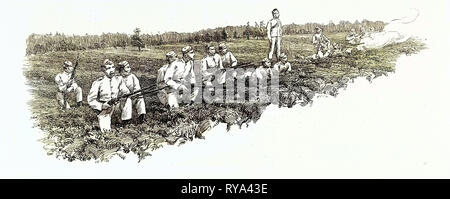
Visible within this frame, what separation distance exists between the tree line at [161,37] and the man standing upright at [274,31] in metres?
0.05

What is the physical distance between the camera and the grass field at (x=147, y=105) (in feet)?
23.3

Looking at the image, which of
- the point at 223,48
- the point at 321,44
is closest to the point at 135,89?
the point at 223,48

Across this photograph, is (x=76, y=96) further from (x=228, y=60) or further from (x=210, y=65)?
(x=228, y=60)

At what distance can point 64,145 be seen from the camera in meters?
7.11

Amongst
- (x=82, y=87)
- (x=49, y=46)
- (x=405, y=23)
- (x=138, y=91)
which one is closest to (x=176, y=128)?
(x=138, y=91)

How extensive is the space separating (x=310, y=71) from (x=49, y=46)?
268 cm

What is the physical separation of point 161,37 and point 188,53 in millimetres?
323

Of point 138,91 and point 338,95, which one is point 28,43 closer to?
point 138,91

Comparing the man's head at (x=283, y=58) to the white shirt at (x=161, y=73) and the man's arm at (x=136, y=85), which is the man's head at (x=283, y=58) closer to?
the white shirt at (x=161, y=73)

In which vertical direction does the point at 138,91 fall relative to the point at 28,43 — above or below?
below

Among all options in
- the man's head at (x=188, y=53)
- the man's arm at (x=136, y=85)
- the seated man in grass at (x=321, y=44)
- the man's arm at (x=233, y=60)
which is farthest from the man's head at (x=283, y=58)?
the man's arm at (x=136, y=85)


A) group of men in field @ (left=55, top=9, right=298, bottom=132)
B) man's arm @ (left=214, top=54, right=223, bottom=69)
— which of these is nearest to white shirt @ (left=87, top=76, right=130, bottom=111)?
group of men in field @ (left=55, top=9, right=298, bottom=132)
